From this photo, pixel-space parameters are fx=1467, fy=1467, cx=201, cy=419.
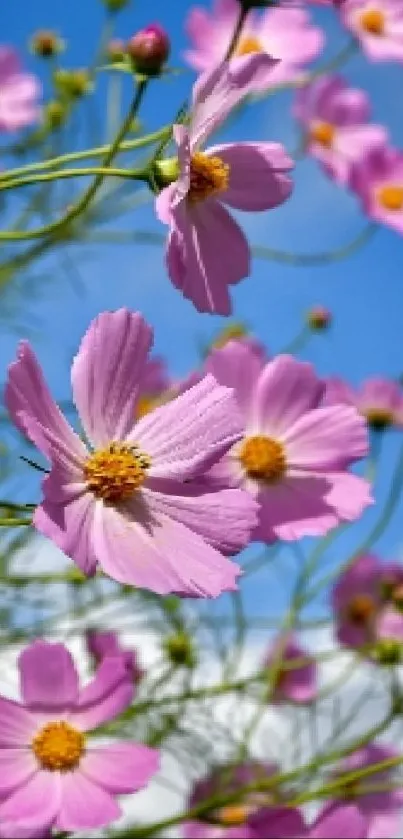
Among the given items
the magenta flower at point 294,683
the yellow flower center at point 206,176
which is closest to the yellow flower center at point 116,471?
the yellow flower center at point 206,176

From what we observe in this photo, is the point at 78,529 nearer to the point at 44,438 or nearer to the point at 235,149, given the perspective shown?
the point at 44,438

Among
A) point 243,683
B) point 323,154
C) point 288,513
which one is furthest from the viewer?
point 323,154

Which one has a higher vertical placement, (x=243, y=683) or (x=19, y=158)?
(x=19, y=158)

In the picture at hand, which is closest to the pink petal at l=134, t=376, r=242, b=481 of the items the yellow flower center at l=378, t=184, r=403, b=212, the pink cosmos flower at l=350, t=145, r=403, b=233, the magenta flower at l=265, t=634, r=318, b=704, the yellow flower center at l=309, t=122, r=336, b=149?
the pink cosmos flower at l=350, t=145, r=403, b=233

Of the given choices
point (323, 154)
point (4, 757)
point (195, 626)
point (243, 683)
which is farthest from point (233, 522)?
point (323, 154)

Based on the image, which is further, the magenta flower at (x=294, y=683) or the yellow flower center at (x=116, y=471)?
the magenta flower at (x=294, y=683)

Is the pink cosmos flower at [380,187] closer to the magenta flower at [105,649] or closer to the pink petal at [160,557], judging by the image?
the magenta flower at [105,649]
